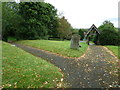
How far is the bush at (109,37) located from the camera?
15113mm

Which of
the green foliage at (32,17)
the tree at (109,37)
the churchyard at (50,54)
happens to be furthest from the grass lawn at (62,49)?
the green foliage at (32,17)

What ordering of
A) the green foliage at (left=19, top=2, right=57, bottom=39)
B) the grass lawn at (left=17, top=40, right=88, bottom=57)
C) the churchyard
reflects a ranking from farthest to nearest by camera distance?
1. the green foliage at (left=19, top=2, right=57, bottom=39)
2. the grass lawn at (left=17, top=40, right=88, bottom=57)
3. the churchyard

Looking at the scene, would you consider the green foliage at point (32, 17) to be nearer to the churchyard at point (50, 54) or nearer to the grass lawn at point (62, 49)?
the churchyard at point (50, 54)

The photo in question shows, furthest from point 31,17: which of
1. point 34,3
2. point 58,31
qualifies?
point 58,31

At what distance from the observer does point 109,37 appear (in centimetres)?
1519

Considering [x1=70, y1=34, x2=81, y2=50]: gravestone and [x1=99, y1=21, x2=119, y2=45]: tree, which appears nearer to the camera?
[x1=70, y1=34, x2=81, y2=50]: gravestone

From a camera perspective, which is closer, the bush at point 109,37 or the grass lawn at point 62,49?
the grass lawn at point 62,49

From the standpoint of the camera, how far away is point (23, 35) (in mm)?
20984

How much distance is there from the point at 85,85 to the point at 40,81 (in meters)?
1.99

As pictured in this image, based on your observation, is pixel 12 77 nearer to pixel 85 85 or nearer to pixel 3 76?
pixel 3 76

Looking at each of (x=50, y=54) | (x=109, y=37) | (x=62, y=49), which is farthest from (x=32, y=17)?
(x=109, y=37)

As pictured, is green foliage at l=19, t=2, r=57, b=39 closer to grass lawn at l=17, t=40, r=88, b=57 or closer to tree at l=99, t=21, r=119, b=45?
grass lawn at l=17, t=40, r=88, b=57

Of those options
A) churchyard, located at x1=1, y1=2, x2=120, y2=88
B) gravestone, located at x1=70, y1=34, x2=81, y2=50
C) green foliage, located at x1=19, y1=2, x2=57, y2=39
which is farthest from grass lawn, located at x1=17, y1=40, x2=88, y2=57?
green foliage, located at x1=19, y1=2, x2=57, y2=39

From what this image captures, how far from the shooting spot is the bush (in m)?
15.1
